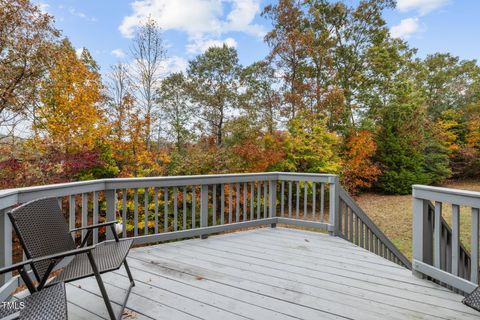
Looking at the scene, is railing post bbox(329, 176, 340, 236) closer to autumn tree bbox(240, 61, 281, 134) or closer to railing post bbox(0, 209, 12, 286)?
railing post bbox(0, 209, 12, 286)

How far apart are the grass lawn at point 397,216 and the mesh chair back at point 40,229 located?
7718 mm

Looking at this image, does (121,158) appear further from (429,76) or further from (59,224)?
(429,76)

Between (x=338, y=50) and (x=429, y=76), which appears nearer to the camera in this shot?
(x=338, y=50)

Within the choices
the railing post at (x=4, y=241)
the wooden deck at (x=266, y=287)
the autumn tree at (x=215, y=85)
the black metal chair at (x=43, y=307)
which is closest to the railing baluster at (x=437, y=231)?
the wooden deck at (x=266, y=287)

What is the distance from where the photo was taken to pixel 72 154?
24.3 ft

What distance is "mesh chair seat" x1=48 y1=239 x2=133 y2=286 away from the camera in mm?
1855

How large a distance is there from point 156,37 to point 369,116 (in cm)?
958

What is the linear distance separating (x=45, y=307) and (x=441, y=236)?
9.92 feet

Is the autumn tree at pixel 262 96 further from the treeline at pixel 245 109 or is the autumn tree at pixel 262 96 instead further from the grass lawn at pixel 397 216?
the grass lawn at pixel 397 216

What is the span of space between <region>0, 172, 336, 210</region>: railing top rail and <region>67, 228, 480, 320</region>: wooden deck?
81cm

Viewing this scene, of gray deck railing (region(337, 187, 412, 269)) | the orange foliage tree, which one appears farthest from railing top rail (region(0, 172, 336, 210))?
the orange foliage tree

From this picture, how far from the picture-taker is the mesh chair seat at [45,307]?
1.31 m

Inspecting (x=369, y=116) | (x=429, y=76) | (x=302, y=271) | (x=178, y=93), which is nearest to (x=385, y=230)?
(x=369, y=116)

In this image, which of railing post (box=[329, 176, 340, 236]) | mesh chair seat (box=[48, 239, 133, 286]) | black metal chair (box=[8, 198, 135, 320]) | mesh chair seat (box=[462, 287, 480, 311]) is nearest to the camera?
mesh chair seat (box=[462, 287, 480, 311])
